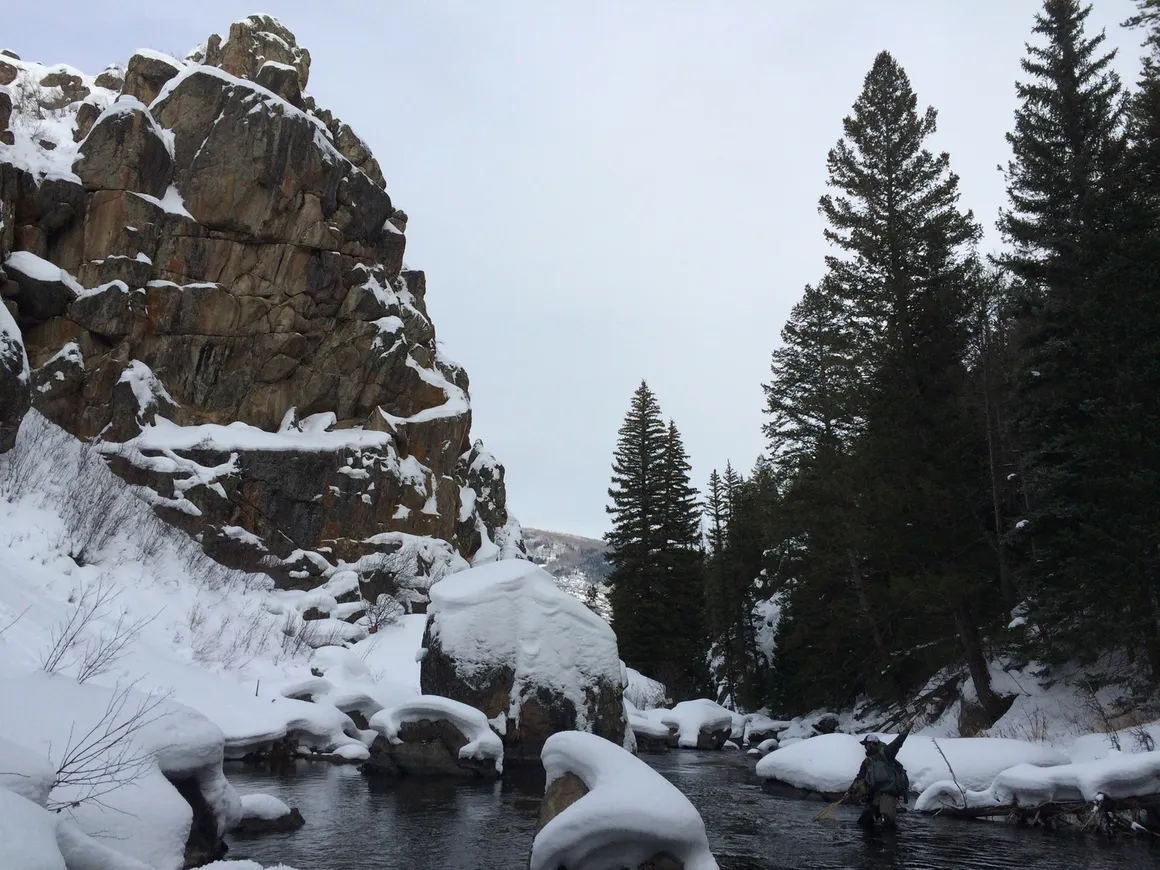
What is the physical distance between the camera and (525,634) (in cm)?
1577

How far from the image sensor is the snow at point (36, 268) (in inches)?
1227

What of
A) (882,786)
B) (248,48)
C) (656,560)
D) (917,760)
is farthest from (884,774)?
(248,48)

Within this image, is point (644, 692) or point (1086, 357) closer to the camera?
point (1086, 357)

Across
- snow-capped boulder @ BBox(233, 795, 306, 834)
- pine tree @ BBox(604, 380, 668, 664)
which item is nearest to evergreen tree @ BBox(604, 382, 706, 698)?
pine tree @ BBox(604, 380, 668, 664)

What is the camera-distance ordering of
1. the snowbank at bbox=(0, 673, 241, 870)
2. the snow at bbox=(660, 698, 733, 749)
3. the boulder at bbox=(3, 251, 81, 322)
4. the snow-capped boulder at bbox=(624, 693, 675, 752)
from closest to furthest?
the snowbank at bbox=(0, 673, 241, 870) < the snow-capped boulder at bbox=(624, 693, 675, 752) < the snow at bbox=(660, 698, 733, 749) < the boulder at bbox=(3, 251, 81, 322)

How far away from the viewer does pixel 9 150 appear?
32312 millimetres

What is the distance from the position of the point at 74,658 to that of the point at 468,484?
34.3m

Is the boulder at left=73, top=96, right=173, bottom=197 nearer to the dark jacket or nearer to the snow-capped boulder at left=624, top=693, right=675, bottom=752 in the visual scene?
the snow-capped boulder at left=624, top=693, right=675, bottom=752

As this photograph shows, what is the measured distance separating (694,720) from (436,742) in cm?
1544

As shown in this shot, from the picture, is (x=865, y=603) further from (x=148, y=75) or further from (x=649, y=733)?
(x=148, y=75)

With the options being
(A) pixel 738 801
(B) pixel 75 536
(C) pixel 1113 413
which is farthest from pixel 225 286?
(C) pixel 1113 413

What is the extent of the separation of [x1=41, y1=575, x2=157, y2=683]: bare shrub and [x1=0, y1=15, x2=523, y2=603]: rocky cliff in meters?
18.3

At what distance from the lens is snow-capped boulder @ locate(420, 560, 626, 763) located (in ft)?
49.9

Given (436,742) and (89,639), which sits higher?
(89,639)
